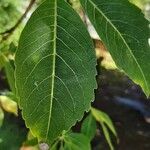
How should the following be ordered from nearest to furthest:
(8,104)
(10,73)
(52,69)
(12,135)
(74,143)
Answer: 1. (52,69)
2. (10,73)
3. (74,143)
4. (8,104)
5. (12,135)

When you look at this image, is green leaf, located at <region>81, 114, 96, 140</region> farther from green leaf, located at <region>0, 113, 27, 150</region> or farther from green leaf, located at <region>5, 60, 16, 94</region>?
green leaf, located at <region>0, 113, 27, 150</region>

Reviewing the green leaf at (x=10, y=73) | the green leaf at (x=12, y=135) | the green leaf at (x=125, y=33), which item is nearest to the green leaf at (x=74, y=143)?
the green leaf at (x=10, y=73)

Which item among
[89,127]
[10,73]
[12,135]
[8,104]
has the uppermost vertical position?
[10,73]

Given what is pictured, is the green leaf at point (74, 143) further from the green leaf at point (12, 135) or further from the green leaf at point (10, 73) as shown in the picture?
the green leaf at point (12, 135)

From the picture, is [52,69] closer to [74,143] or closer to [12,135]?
[74,143]

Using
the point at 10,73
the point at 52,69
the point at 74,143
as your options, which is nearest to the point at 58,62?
the point at 52,69

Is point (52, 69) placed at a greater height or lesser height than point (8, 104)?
greater

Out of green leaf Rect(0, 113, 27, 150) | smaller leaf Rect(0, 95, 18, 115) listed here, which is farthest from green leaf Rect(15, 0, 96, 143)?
green leaf Rect(0, 113, 27, 150)

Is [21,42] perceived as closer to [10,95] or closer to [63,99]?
[63,99]
